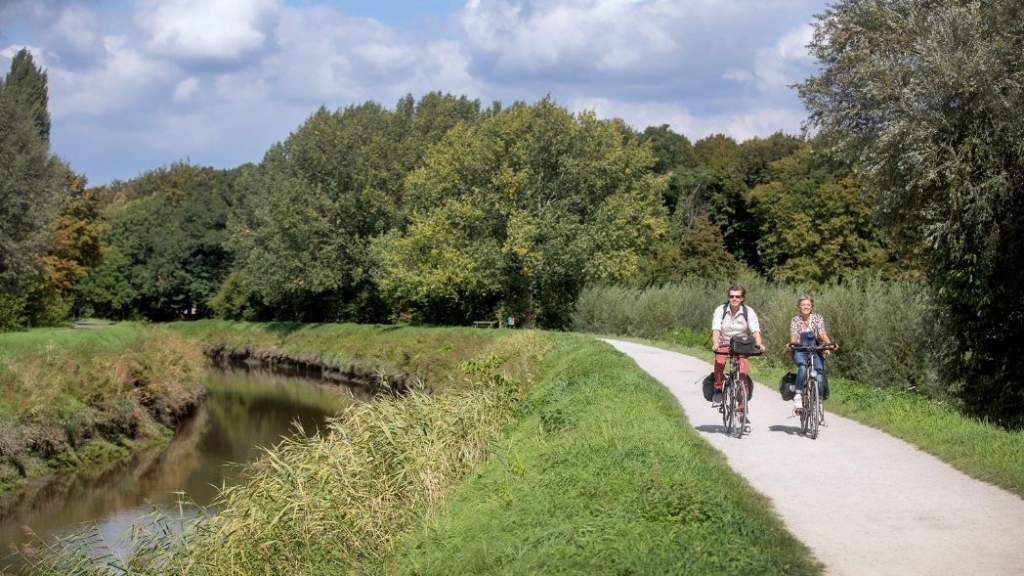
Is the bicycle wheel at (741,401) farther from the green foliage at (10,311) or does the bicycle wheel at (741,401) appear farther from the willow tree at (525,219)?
the green foliage at (10,311)

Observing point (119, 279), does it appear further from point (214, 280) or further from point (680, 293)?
point (680, 293)

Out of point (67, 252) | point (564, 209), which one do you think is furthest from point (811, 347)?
point (67, 252)

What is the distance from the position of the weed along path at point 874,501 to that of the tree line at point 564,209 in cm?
467

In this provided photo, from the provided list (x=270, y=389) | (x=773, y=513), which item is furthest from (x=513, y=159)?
(x=773, y=513)

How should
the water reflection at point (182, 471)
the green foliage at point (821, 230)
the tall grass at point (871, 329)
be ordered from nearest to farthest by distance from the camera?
the water reflection at point (182, 471) < the tall grass at point (871, 329) < the green foliage at point (821, 230)

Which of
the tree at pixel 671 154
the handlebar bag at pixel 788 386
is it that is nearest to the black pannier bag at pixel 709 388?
the handlebar bag at pixel 788 386

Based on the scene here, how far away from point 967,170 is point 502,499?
9.91 meters

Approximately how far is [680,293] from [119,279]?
51.8m

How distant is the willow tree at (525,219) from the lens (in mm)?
42969

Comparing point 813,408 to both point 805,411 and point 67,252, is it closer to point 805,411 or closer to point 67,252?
point 805,411

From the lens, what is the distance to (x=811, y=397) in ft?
40.0

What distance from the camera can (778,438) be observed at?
12172 mm

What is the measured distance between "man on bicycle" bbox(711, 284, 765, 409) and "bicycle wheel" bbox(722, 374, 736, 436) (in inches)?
4.4

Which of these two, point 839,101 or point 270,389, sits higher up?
point 839,101
